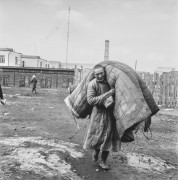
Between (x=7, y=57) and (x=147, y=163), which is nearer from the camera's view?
(x=147, y=163)

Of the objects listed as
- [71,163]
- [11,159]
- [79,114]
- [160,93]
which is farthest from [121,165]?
[160,93]

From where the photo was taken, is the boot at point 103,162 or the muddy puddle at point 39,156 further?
the boot at point 103,162

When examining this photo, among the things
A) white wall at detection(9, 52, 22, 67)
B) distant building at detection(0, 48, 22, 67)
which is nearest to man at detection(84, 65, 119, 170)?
distant building at detection(0, 48, 22, 67)

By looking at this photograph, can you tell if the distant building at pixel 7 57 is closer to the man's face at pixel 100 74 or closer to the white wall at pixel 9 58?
the white wall at pixel 9 58

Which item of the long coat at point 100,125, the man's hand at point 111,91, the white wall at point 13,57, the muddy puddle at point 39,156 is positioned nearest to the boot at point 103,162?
the long coat at point 100,125

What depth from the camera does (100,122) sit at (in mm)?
4332

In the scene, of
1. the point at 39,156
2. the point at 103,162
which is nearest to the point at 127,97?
the point at 103,162

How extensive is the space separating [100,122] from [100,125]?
5 cm

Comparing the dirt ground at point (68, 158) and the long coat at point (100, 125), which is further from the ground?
the long coat at point (100, 125)

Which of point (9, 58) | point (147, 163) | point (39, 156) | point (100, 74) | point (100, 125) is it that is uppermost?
point (9, 58)

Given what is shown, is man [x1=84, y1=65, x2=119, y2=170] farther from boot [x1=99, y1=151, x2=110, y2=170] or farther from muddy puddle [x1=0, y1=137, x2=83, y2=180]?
muddy puddle [x1=0, y1=137, x2=83, y2=180]

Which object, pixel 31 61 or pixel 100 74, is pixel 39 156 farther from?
pixel 31 61

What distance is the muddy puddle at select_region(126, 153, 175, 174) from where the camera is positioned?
4702mm

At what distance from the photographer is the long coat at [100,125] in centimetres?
431
